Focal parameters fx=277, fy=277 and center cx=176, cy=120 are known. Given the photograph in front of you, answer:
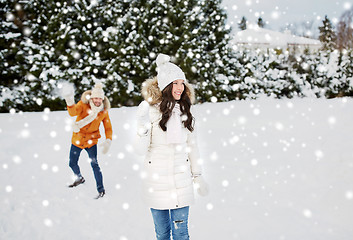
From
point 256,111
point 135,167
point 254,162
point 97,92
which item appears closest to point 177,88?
point 97,92

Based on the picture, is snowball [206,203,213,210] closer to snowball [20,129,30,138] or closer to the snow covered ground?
the snow covered ground

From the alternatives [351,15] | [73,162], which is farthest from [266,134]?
[351,15]

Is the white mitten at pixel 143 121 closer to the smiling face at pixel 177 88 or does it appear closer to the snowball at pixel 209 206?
the smiling face at pixel 177 88

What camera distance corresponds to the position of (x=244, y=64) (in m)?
12.4

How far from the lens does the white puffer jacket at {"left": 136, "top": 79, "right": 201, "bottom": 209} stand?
102 inches

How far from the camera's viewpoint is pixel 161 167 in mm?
2605

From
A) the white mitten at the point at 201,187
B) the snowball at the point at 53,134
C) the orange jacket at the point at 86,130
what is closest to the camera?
the white mitten at the point at 201,187

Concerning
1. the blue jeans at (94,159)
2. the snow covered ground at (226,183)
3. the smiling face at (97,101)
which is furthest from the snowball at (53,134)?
the smiling face at (97,101)

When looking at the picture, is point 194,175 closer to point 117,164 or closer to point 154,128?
point 154,128

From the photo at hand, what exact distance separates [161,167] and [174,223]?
1.82ft

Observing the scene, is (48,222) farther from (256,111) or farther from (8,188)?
(256,111)

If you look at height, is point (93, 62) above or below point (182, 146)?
above

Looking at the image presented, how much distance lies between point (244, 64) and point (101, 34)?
21.9ft

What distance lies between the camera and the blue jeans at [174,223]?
263 cm
